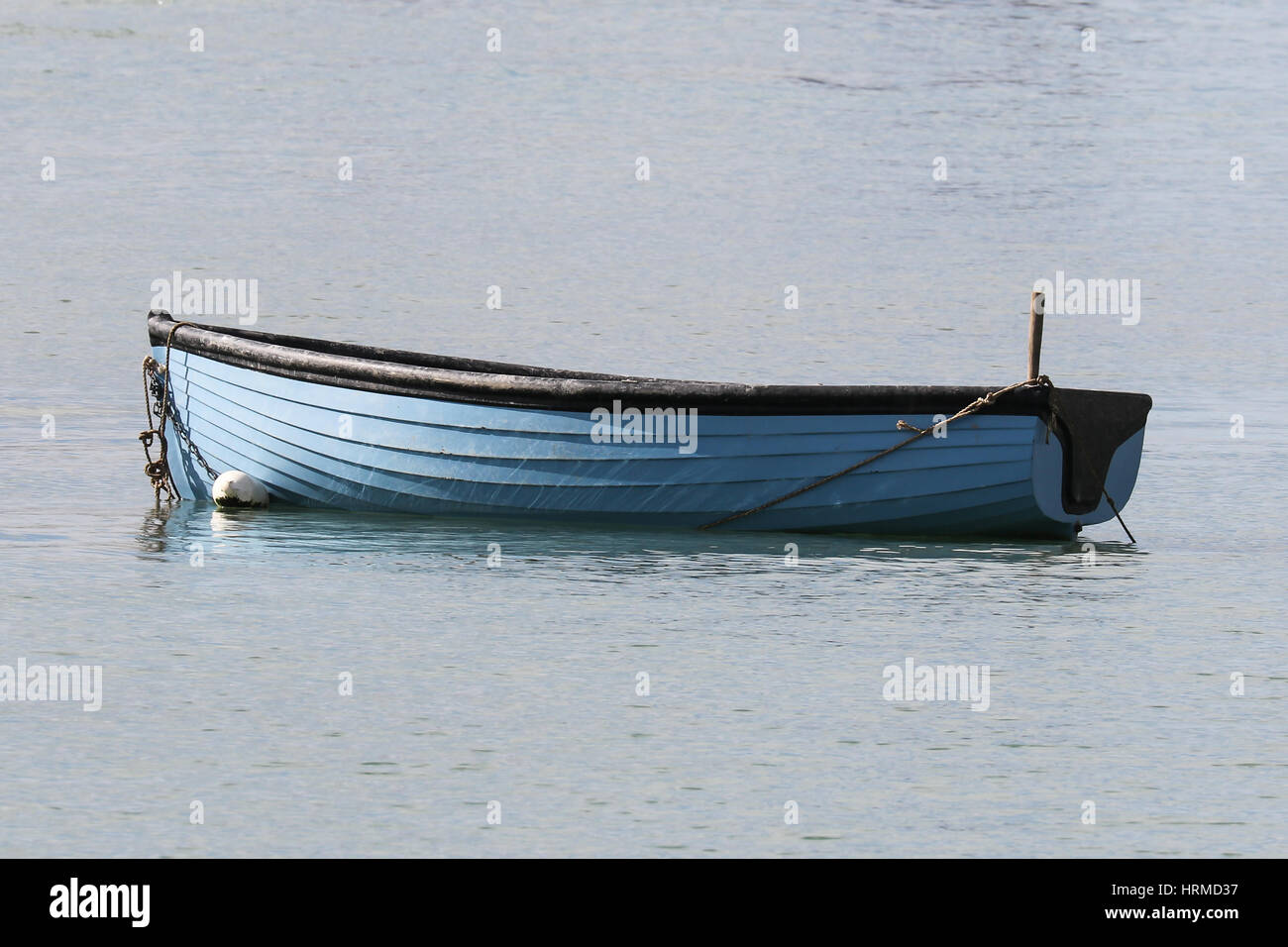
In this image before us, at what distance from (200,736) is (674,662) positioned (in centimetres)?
238

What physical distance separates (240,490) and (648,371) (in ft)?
34.0

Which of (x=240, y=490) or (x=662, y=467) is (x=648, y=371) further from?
(x=662, y=467)

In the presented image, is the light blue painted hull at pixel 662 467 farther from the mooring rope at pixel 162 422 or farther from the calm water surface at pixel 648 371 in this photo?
the mooring rope at pixel 162 422

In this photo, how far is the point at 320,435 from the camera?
13.6 metres

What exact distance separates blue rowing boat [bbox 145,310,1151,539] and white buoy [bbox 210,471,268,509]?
556 mm

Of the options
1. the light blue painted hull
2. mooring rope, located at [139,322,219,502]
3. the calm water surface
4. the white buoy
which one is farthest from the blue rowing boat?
mooring rope, located at [139,322,219,502]

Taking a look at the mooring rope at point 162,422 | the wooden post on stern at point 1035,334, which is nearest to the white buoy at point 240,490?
the mooring rope at point 162,422

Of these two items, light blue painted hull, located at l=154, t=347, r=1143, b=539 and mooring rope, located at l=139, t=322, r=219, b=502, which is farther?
mooring rope, located at l=139, t=322, r=219, b=502

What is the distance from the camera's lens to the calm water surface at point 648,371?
7273 mm

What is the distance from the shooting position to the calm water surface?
23.9 ft

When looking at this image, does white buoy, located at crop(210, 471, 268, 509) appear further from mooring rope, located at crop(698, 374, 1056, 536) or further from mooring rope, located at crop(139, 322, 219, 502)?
mooring rope, located at crop(698, 374, 1056, 536)

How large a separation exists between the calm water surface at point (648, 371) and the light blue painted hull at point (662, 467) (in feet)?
0.80

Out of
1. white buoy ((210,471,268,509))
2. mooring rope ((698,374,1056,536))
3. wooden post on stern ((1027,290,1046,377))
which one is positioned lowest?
white buoy ((210,471,268,509))

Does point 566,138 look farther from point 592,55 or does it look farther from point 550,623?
point 550,623
